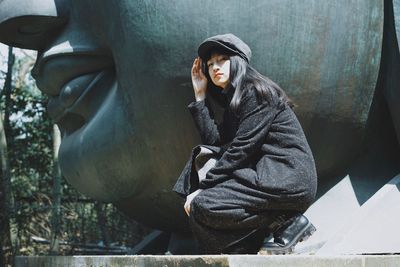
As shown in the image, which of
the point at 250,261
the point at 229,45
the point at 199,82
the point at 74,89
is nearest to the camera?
the point at 250,261

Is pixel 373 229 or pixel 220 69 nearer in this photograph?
pixel 220 69

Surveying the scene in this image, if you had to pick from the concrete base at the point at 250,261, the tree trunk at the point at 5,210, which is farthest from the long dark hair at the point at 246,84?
the tree trunk at the point at 5,210

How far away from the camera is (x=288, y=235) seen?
9.67 feet

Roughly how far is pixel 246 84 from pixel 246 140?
0.85ft

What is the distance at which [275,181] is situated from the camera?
2.79 meters

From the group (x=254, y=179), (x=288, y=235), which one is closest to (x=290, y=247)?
(x=288, y=235)

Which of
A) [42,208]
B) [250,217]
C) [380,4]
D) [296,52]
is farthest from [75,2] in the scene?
[42,208]

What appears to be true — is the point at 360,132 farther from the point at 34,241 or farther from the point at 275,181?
the point at 34,241

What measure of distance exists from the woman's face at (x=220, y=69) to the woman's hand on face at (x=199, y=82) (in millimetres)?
86

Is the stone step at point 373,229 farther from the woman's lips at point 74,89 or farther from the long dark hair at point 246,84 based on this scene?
the woman's lips at point 74,89

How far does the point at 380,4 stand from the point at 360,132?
0.65m

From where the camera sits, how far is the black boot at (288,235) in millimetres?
2916

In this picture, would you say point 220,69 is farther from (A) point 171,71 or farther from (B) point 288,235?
(B) point 288,235

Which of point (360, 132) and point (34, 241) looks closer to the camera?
point (360, 132)
